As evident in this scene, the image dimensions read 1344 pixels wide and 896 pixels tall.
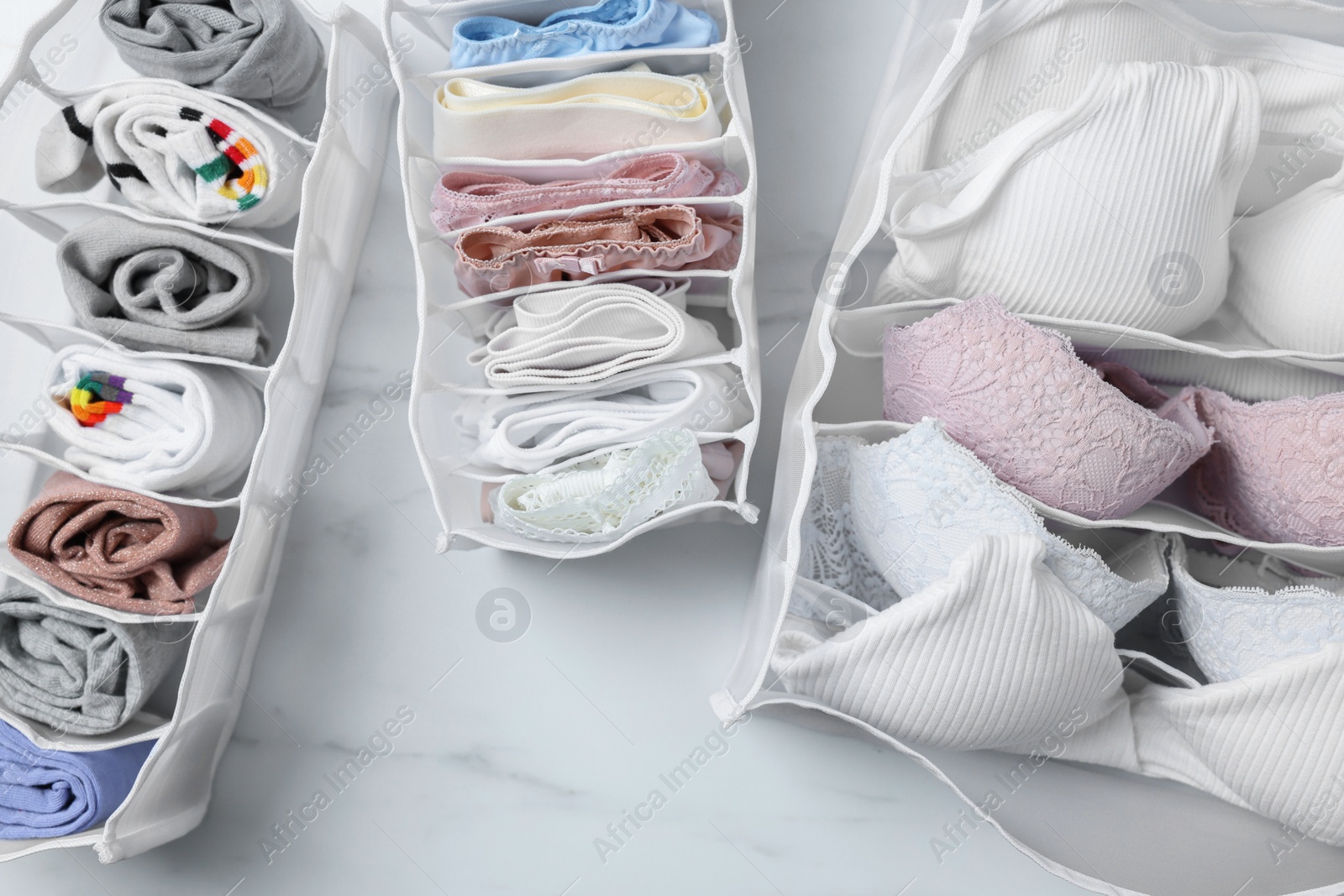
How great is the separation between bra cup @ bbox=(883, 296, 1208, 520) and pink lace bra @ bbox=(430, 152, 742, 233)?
33 centimetres

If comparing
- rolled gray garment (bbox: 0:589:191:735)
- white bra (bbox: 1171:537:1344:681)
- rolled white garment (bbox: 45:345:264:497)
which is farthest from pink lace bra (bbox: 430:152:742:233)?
white bra (bbox: 1171:537:1344:681)

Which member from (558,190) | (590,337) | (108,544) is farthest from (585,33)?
(108,544)

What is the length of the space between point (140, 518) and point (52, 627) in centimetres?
17

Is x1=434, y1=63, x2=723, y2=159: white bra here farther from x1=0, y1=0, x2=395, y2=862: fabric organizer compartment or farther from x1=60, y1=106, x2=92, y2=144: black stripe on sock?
x1=60, y1=106, x2=92, y2=144: black stripe on sock

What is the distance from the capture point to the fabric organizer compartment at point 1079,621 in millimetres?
973

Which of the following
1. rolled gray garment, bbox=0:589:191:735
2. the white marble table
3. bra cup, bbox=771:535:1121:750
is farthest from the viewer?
the white marble table

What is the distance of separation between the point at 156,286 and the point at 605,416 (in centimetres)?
57

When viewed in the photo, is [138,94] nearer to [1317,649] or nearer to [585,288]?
[585,288]

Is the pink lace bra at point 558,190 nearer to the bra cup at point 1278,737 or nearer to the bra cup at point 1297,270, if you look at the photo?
the bra cup at point 1297,270

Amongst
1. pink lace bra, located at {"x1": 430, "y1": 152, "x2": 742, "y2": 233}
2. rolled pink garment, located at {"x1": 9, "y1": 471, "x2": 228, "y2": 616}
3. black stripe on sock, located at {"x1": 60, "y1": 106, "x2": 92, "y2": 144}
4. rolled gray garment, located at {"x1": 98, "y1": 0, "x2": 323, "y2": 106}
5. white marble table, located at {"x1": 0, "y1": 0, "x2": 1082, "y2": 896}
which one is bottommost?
white marble table, located at {"x1": 0, "y1": 0, "x2": 1082, "y2": 896}

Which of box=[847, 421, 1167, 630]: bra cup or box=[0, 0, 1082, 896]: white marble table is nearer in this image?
box=[847, 421, 1167, 630]: bra cup

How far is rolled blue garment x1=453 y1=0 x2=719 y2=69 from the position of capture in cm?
104

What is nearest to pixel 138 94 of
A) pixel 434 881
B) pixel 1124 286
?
pixel 434 881

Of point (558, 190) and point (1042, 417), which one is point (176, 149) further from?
point (1042, 417)
